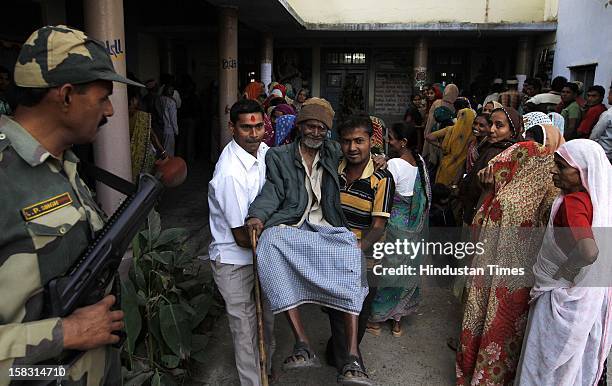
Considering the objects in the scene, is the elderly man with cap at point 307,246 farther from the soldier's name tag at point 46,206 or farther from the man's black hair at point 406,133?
the soldier's name tag at point 46,206

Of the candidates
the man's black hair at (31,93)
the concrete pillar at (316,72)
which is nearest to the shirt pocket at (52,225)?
the man's black hair at (31,93)

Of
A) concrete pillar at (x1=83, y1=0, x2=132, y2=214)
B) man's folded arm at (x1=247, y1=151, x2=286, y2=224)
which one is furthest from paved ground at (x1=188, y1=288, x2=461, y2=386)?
concrete pillar at (x1=83, y1=0, x2=132, y2=214)

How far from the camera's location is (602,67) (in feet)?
26.5

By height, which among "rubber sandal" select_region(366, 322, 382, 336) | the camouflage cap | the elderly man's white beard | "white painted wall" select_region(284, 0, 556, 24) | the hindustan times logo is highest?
"white painted wall" select_region(284, 0, 556, 24)

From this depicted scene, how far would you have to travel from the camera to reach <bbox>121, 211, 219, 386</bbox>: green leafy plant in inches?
104

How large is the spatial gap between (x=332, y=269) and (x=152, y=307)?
119cm

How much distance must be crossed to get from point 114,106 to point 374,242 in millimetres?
2132

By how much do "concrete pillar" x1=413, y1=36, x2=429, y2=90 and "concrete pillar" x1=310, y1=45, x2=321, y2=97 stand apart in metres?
2.72

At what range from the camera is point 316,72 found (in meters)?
13.1

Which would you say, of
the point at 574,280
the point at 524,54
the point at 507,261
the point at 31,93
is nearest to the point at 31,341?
the point at 31,93

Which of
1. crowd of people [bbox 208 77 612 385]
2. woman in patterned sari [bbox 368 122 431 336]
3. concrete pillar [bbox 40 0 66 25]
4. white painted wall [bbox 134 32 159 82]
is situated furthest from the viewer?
white painted wall [bbox 134 32 159 82]

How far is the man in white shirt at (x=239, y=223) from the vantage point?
8.04ft

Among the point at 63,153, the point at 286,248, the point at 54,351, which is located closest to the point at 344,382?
the point at 286,248

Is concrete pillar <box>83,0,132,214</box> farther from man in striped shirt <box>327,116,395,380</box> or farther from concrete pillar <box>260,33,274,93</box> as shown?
concrete pillar <box>260,33,274,93</box>
